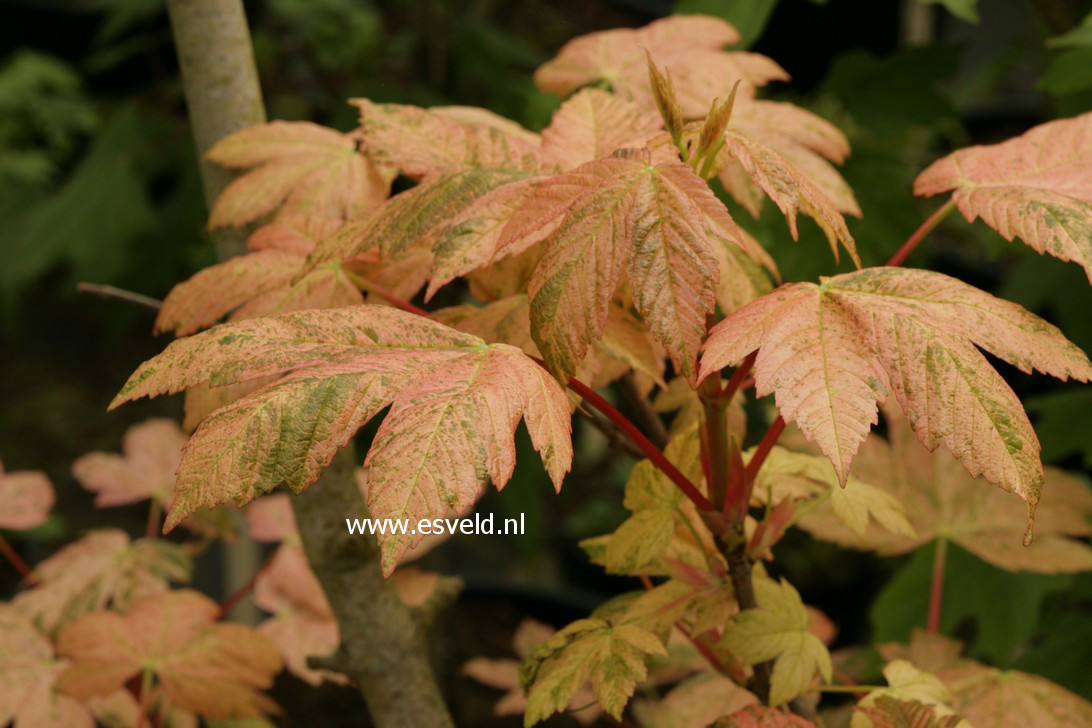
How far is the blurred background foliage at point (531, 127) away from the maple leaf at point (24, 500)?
1.43 ft

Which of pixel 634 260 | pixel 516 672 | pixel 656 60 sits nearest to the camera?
pixel 634 260

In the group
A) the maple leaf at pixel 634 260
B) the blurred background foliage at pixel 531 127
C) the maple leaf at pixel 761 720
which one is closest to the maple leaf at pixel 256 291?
the maple leaf at pixel 634 260

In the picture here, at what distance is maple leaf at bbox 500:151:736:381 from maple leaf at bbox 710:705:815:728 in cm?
20

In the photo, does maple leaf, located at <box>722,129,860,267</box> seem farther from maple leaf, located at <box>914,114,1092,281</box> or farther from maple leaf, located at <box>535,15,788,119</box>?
maple leaf, located at <box>535,15,788,119</box>

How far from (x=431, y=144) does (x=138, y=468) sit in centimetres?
52

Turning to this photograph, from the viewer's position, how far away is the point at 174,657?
2.42 feet

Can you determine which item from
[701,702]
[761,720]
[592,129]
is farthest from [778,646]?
[592,129]

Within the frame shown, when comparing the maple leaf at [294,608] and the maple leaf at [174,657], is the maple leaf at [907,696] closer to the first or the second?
the maple leaf at [174,657]

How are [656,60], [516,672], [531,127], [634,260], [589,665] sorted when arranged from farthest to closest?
[531,127] → [516,672] → [656,60] → [589,665] → [634,260]

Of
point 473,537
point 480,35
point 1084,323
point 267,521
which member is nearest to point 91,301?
point 473,537

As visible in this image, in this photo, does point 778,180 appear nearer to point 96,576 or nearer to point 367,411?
point 367,411

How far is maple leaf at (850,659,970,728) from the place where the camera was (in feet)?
1.73

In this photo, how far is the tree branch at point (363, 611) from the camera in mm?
703

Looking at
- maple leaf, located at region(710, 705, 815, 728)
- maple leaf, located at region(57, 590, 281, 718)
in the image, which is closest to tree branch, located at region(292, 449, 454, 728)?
maple leaf, located at region(57, 590, 281, 718)
